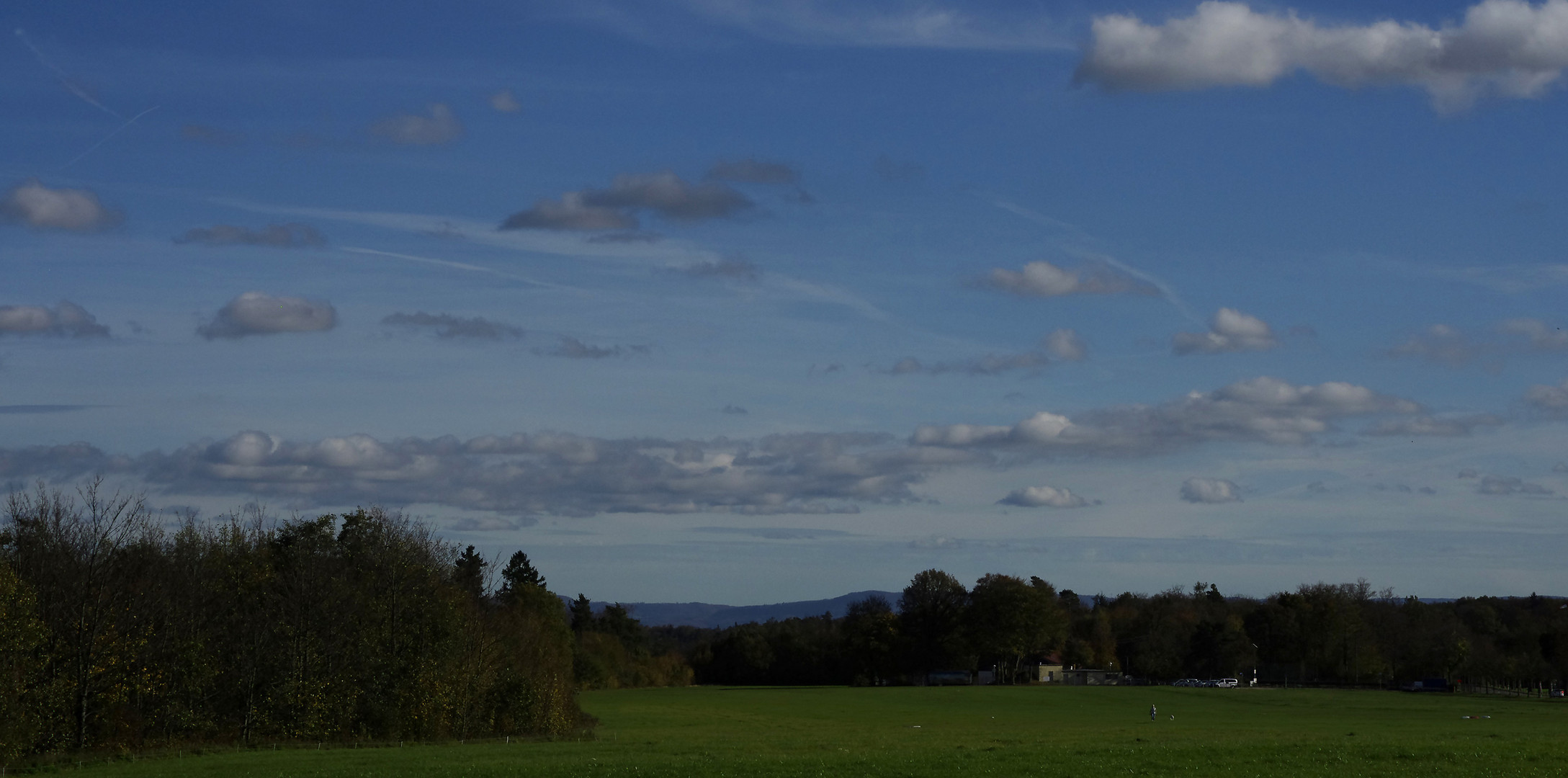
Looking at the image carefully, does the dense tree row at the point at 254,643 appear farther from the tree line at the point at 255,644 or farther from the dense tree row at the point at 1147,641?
the dense tree row at the point at 1147,641

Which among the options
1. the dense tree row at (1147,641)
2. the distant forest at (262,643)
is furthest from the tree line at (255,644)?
the dense tree row at (1147,641)

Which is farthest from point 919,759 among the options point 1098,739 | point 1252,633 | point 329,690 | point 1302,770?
point 1252,633

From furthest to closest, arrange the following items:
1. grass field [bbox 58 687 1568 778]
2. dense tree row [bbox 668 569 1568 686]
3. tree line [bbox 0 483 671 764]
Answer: dense tree row [bbox 668 569 1568 686] < tree line [bbox 0 483 671 764] < grass field [bbox 58 687 1568 778]

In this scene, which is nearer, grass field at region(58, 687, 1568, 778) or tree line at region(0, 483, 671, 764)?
grass field at region(58, 687, 1568, 778)

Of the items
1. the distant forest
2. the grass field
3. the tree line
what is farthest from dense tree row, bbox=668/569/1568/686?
the tree line

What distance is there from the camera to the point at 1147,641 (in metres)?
177

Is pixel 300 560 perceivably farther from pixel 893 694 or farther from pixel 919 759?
pixel 893 694

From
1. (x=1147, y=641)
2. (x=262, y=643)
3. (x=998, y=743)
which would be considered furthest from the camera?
(x=1147, y=641)

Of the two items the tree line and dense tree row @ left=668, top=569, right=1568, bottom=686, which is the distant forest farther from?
dense tree row @ left=668, top=569, right=1568, bottom=686

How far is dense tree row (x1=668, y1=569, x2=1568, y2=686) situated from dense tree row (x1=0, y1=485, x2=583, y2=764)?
97.0 m

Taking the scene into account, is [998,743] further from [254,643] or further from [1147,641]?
[1147,641]

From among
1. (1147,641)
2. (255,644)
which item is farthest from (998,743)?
(1147,641)

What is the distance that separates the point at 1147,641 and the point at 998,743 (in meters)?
131

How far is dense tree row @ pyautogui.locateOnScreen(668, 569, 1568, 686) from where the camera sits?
160m
